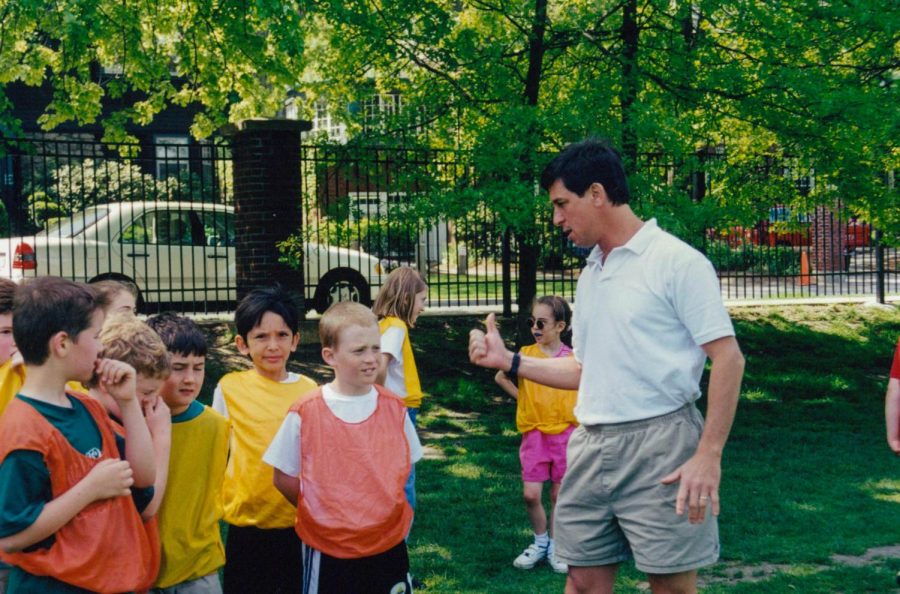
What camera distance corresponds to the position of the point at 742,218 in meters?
11.2

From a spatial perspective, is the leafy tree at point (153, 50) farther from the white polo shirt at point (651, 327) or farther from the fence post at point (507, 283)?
the white polo shirt at point (651, 327)

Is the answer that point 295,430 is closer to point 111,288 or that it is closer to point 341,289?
point 111,288

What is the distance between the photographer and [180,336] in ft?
12.7

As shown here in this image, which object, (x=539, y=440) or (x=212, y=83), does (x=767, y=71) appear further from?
(x=212, y=83)

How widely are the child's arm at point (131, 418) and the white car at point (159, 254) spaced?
30.2 ft

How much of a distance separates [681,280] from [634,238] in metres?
0.27

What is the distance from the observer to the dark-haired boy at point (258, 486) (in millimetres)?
4156

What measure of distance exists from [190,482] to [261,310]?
0.93m

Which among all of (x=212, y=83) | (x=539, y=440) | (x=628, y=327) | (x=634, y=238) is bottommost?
(x=539, y=440)

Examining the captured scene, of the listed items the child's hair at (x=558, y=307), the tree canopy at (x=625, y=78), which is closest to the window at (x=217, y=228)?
the tree canopy at (x=625, y=78)

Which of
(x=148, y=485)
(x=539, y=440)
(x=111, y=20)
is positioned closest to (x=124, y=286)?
(x=148, y=485)

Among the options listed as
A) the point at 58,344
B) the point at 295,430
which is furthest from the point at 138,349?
the point at 295,430

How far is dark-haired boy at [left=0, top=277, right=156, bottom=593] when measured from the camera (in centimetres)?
285

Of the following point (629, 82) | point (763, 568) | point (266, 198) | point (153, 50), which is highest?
point (153, 50)
